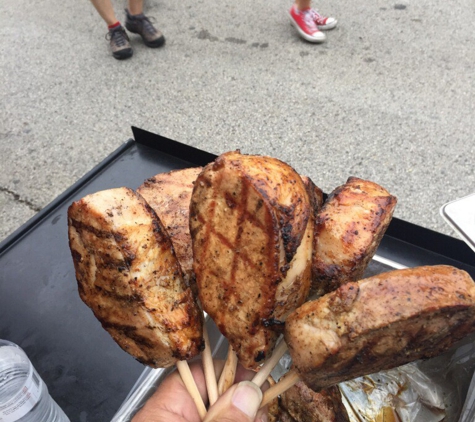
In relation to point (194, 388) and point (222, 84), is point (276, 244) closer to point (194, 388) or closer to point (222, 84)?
point (194, 388)

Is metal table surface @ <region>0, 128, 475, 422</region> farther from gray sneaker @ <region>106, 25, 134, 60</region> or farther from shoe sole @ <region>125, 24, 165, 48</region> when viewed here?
shoe sole @ <region>125, 24, 165, 48</region>

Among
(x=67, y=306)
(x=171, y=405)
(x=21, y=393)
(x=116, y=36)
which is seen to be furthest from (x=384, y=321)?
(x=116, y=36)

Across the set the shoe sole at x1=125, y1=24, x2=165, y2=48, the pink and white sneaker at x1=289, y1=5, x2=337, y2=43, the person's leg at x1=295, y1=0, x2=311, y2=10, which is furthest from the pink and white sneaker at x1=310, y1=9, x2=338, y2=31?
the shoe sole at x1=125, y1=24, x2=165, y2=48

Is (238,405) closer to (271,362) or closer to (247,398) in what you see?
(247,398)

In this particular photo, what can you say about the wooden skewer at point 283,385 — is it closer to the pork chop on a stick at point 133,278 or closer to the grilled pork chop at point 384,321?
the grilled pork chop at point 384,321

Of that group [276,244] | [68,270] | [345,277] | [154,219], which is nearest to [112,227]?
[154,219]

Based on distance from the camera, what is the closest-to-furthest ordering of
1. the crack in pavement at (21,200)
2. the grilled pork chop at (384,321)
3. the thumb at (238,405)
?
1. the grilled pork chop at (384,321)
2. the thumb at (238,405)
3. the crack in pavement at (21,200)

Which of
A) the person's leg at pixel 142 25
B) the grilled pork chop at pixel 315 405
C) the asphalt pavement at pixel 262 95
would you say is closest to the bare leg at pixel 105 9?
the person's leg at pixel 142 25
